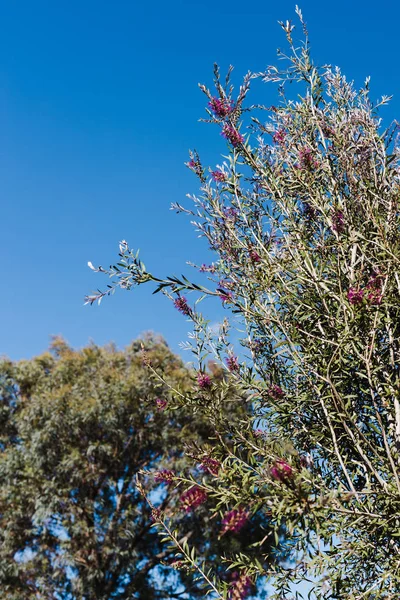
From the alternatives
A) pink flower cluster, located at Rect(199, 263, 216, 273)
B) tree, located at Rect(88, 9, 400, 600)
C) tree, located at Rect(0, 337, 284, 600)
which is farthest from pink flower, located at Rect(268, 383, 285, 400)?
tree, located at Rect(0, 337, 284, 600)

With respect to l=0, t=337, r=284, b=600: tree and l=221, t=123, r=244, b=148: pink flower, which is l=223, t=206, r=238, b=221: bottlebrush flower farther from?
l=0, t=337, r=284, b=600: tree

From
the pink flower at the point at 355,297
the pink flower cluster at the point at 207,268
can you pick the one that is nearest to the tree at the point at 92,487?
the pink flower cluster at the point at 207,268

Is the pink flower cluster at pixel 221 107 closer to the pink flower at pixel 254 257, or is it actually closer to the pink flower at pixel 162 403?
the pink flower at pixel 254 257

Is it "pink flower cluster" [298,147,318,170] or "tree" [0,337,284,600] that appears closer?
"pink flower cluster" [298,147,318,170]

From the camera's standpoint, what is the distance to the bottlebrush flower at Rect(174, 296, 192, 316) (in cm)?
379

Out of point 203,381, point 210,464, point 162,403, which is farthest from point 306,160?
point 210,464

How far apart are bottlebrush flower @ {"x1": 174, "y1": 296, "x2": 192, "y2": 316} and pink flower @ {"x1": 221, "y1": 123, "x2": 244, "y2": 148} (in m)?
1.16

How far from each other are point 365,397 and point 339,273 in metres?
0.82

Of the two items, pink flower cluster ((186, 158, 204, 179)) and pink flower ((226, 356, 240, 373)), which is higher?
pink flower cluster ((186, 158, 204, 179))

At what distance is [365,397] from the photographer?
330 centimetres

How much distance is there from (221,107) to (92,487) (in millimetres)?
13521

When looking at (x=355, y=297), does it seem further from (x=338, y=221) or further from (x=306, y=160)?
(x=306, y=160)

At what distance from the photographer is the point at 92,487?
1522cm

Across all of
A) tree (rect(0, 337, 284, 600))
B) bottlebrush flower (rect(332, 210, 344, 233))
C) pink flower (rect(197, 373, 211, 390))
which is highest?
tree (rect(0, 337, 284, 600))
